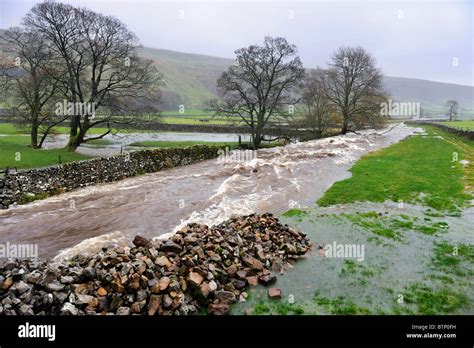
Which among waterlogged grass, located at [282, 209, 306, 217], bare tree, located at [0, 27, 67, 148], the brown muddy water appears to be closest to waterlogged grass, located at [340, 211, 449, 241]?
waterlogged grass, located at [282, 209, 306, 217]

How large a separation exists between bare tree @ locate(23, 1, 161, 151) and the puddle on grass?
25072 mm

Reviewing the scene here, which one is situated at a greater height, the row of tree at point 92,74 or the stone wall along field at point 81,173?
the row of tree at point 92,74

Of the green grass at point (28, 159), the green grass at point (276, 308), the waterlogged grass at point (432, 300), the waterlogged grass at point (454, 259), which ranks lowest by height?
the green grass at point (276, 308)

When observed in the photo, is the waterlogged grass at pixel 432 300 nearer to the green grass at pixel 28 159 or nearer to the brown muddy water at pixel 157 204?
the brown muddy water at pixel 157 204

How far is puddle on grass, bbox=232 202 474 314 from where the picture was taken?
26.5ft

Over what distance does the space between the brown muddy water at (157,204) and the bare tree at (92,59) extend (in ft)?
36.4

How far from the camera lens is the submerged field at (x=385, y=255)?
8180 mm

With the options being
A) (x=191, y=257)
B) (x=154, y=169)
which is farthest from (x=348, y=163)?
(x=191, y=257)

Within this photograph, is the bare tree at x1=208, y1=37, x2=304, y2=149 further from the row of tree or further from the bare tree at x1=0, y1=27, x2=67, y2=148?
the bare tree at x1=0, y1=27, x2=67, y2=148

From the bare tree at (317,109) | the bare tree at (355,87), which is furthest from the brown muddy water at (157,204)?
the bare tree at (355,87)

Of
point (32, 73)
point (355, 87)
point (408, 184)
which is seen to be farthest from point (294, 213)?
point (355, 87)

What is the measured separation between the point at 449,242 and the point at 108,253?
39.0ft

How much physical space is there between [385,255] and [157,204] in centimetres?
1157

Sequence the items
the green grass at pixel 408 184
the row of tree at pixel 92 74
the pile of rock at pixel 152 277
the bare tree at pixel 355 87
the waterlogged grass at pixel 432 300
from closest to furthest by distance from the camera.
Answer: the pile of rock at pixel 152 277 → the waterlogged grass at pixel 432 300 → the green grass at pixel 408 184 → the row of tree at pixel 92 74 → the bare tree at pixel 355 87
